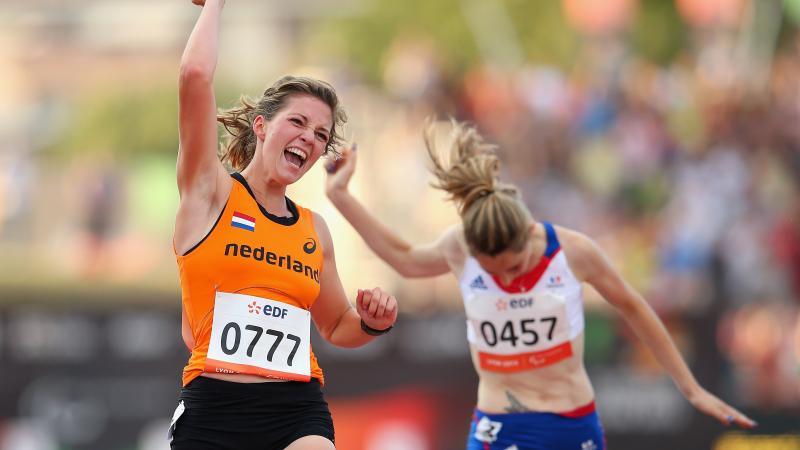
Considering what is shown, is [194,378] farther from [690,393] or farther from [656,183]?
[656,183]

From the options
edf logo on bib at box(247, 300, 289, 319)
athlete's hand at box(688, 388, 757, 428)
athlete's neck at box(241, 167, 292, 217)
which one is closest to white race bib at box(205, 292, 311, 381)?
edf logo on bib at box(247, 300, 289, 319)

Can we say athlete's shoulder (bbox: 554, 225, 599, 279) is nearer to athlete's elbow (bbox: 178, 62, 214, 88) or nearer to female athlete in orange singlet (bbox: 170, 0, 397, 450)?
female athlete in orange singlet (bbox: 170, 0, 397, 450)

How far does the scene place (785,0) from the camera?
1827cm

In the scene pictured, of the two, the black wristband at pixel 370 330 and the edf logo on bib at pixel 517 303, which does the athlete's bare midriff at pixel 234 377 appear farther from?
the edf logo on bib at pixel 517 303

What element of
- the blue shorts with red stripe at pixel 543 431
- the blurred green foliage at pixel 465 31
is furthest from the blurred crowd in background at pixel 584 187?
the blurred green foliage at pixel 465 31

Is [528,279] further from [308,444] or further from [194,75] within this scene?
[194,75]

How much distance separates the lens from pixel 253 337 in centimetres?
449

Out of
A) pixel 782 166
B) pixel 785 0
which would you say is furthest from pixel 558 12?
pixel 782 166

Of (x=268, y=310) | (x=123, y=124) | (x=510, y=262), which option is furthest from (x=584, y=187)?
(x=268, y=310)

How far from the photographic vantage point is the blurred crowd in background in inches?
395

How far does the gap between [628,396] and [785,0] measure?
10.3m

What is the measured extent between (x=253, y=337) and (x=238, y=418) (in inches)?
11.8

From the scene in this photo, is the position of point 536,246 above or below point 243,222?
below

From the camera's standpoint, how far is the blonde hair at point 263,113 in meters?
4.78
